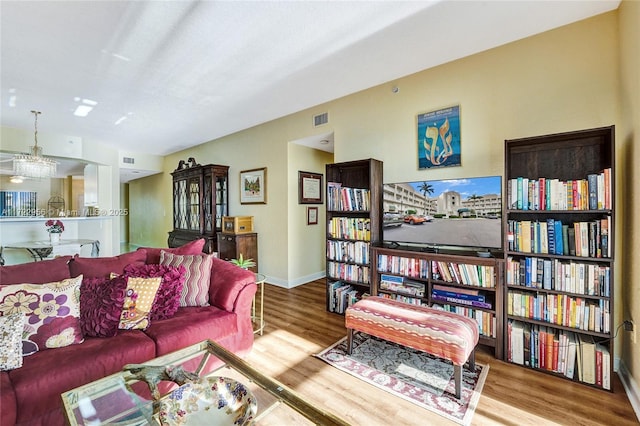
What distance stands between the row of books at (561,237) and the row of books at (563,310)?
34 centimetres

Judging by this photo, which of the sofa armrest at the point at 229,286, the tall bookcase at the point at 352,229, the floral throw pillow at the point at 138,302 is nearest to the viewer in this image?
the floral throw pillow at the point at 138,302

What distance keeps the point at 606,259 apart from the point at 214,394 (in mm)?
2532

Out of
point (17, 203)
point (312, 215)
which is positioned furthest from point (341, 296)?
point (17, 203)

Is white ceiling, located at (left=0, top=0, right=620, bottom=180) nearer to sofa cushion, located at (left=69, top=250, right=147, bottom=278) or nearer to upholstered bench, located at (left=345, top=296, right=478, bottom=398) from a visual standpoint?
sofa cushion, located at (left=69, top=250, right=147, bottom=278)

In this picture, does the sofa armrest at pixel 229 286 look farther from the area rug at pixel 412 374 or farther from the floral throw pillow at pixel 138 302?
the area rug at pixel 412 374

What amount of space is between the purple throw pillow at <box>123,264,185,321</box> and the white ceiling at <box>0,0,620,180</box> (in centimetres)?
184

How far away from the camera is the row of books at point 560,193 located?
1.87 m

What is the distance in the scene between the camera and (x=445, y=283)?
8.21 ft

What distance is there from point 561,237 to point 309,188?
11.1ft

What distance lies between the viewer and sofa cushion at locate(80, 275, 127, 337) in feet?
5.84

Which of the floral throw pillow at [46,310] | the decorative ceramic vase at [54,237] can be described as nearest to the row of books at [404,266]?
the floral throw pillow at [46,310]

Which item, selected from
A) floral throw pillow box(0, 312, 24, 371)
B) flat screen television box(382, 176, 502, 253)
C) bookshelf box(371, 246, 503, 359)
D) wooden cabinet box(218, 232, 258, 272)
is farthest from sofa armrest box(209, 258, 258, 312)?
wooden cabinet box(218, 232, 258, 272)

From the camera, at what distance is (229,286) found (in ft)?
7.41

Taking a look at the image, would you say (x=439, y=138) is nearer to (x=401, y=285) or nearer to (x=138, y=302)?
(x=401, y=285)
